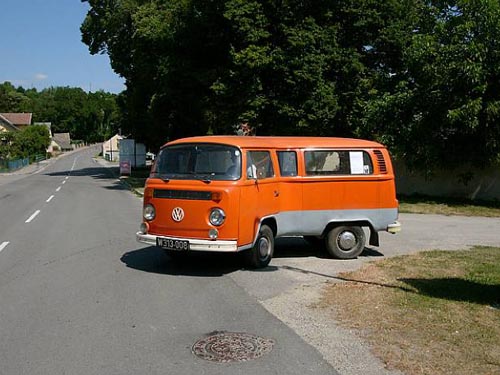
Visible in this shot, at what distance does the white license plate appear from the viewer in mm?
8766

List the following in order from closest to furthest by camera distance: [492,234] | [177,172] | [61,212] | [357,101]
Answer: [177,172] → [492,234] → [61,212] → [357,101]

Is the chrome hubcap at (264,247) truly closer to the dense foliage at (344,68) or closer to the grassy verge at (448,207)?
the grassy verge at (448,207)

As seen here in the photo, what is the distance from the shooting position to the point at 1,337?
5.98 metres

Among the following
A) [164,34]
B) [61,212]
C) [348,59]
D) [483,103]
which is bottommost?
[61,212]

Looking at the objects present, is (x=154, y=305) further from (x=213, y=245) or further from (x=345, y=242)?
(x=345, y=242)

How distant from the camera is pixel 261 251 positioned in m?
9.55

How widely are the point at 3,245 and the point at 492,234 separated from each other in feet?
38.2

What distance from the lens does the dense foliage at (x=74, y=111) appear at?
16588cm

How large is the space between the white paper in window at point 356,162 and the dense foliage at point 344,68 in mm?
9977

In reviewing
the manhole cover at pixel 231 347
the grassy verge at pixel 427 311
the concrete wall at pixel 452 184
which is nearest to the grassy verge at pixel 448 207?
the concrete wall at pixel 452 184

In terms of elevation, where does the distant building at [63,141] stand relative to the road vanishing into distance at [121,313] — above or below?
above

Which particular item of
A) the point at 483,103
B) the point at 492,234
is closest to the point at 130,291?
the point at 492,234

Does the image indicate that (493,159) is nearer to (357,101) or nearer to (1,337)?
(357,101)

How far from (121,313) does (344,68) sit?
2049cm
